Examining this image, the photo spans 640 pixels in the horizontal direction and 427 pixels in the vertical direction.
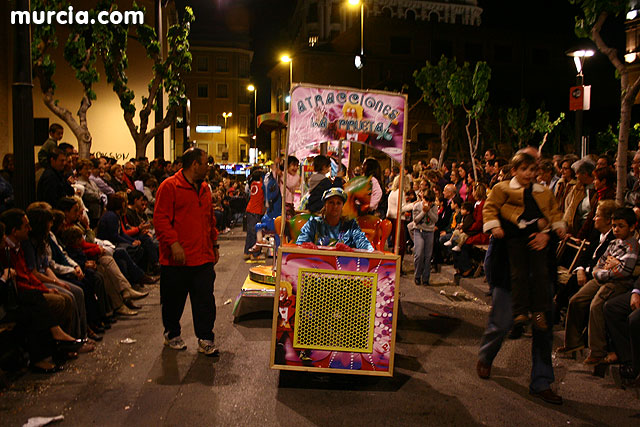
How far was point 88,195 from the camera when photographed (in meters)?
10.7

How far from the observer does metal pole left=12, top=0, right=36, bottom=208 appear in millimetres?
7438

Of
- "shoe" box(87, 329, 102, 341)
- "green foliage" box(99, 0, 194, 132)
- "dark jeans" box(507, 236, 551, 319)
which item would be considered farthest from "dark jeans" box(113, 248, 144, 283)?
"green foliage" box(99, 0, 194, 132)

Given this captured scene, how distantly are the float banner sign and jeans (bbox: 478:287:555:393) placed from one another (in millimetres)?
1723

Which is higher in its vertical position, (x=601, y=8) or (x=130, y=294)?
(x=601, y=8)

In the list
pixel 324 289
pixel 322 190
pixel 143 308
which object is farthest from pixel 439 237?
pixel 324 289

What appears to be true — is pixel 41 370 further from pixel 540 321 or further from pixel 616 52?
pixel 616 52

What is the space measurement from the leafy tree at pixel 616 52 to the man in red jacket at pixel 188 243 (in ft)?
18.4

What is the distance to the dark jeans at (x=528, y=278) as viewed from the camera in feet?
17.7

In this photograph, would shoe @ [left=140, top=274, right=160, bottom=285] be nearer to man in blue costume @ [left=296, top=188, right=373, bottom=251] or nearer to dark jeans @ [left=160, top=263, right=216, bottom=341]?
dark jeans @ [left=160, top=263, right=216, bottom=341]

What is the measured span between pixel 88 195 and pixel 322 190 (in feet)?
16.7

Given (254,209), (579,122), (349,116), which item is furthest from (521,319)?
(579,122)

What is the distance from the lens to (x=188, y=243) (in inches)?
253

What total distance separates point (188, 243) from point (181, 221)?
0.80 feet

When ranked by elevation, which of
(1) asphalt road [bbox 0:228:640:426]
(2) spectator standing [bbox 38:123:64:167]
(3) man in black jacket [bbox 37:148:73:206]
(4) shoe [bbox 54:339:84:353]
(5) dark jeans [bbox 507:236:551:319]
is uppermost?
(2) spectator standing [bbox 38:123:64:167]
